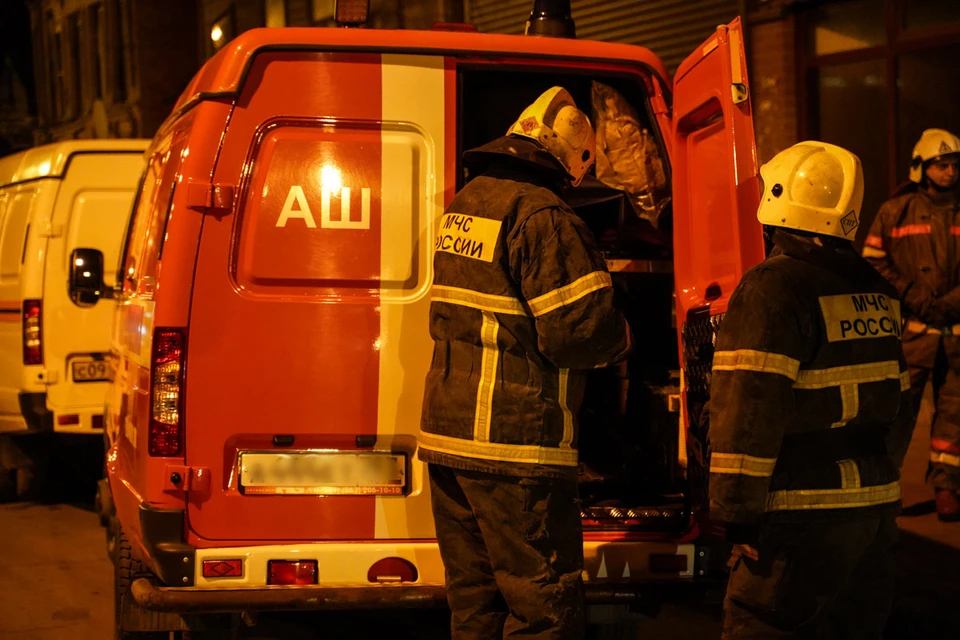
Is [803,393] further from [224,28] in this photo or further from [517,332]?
[224,28]

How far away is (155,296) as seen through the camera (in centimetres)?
374

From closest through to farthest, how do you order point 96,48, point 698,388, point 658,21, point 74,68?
point 698,388 < point 658,21 < point 96,48 < point 74,68

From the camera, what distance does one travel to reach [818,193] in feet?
10.3

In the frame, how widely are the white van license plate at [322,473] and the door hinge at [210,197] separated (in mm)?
819

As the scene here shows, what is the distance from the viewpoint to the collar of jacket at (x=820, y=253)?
312 centimetres

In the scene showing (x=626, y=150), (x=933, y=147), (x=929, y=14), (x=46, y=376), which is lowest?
(x=46, y=376)

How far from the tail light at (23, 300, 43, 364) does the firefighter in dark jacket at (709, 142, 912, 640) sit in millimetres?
5546

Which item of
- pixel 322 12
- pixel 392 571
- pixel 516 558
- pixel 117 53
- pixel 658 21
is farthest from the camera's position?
pixel 117 53

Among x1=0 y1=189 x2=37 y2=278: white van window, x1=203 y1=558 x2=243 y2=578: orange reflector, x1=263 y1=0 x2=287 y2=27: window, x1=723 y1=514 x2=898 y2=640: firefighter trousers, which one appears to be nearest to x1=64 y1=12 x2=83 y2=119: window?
x1=263 y1=0 x2=287 y2=27: window

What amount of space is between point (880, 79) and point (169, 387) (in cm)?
726

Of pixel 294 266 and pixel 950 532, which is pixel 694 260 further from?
pixel 950 532

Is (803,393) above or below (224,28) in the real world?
below

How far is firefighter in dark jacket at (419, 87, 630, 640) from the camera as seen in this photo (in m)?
3.30

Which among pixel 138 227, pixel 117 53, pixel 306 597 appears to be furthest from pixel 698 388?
pixel 117 53
